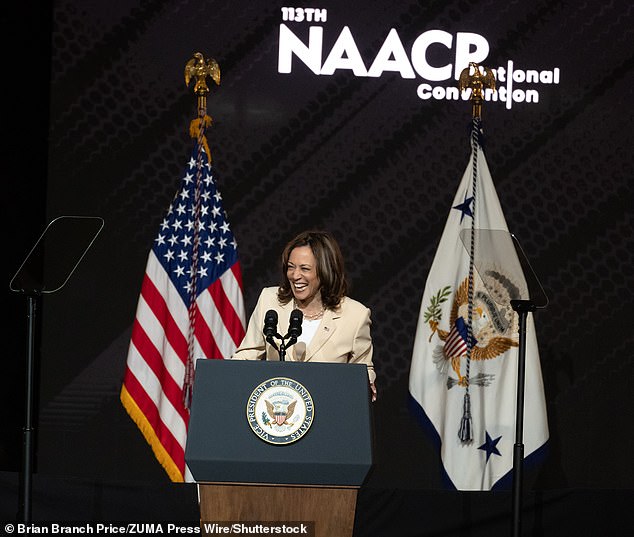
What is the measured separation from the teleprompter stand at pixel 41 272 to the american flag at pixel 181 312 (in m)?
0.72

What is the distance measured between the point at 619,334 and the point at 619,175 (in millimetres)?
866

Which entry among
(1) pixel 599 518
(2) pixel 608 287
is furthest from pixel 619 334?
(1) pixel 599 518

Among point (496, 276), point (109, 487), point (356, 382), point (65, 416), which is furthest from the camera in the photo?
point (65, 416)

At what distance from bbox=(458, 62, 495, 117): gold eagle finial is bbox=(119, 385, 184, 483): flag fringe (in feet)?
7.29

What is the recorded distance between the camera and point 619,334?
517cm

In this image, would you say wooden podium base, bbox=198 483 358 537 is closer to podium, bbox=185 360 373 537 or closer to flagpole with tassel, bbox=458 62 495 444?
podium, bbox=185 360 373 537

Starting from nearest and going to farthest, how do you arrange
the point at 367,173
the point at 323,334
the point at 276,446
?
the point at 276,446 < the point at 323,334 < the point at 367,173

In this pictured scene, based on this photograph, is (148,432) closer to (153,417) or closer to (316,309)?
(153,417)

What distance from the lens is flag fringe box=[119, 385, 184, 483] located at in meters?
4.59

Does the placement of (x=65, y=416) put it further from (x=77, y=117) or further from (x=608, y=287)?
(x=608, y=287)

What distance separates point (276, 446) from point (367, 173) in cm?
269

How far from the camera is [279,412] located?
2.72 m

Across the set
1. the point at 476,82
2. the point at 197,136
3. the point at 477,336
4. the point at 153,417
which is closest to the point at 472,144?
the point at 476,82

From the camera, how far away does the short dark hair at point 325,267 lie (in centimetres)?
345
